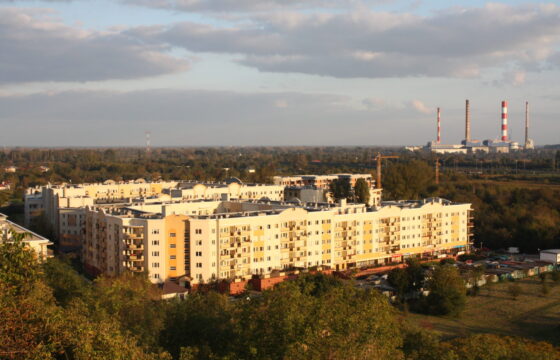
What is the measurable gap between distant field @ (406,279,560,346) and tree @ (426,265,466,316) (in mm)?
305

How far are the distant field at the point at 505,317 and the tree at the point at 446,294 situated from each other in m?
0.30

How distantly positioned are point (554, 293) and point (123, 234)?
13.6 metres

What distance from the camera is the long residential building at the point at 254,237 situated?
19.0 m

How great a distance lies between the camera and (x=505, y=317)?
679 inches

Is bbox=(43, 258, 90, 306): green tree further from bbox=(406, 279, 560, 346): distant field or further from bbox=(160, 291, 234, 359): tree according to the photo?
bbox=(406, 279, 560, 346): distant field

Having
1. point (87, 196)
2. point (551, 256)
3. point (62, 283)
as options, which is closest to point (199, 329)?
point (62, 283)

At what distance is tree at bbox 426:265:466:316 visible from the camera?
685 inches

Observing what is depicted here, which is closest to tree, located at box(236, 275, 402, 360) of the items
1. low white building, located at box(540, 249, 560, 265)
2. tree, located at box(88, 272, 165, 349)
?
tree, located at box(88, 272, 165, 349)

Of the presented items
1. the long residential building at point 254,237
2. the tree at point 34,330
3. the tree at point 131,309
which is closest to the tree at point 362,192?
the long residential building at point 254,237

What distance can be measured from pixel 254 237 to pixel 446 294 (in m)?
6.22

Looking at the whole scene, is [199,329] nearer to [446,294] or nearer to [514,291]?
[446,294]

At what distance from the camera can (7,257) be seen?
277 inches

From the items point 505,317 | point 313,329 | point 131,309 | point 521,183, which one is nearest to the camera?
point 313,329

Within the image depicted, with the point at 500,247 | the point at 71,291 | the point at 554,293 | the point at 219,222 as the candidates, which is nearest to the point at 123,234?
the point at 219,222
